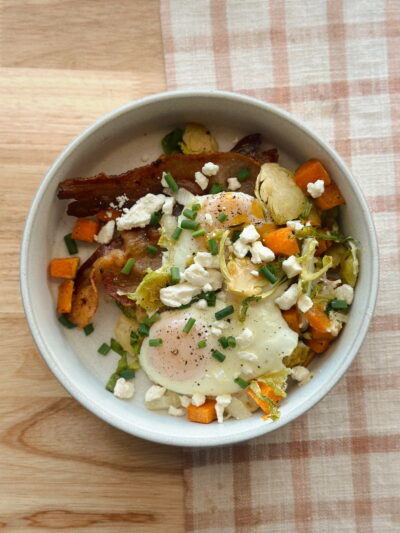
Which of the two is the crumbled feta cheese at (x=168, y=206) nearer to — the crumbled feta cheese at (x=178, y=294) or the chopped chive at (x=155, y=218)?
the chopped chive at (x=155, y=218)

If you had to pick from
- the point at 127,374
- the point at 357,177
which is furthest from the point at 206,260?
the point at 357,177

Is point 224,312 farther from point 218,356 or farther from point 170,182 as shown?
point 170,182

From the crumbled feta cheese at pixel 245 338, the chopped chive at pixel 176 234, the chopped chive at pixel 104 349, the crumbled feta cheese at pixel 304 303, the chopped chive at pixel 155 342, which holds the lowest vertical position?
the chopped chive at pixel 104 349

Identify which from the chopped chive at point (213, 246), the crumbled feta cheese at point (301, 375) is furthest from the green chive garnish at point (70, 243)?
the crumbled feta cheese at point (301, 375)

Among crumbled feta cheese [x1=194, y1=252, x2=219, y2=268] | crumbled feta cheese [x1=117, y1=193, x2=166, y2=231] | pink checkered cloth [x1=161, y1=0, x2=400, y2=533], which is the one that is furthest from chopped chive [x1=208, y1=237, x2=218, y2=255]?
pink checkered cloth [x1=161, y1=0, x2=400, y2=533]

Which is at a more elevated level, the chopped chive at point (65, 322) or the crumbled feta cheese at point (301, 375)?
the chopped chive at point (65, 322)

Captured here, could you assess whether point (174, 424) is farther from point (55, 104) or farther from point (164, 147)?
point (55, 104)

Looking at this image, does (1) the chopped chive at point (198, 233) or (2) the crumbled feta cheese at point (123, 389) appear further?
(2) the crumbled feta cheese at point (123, 389)
